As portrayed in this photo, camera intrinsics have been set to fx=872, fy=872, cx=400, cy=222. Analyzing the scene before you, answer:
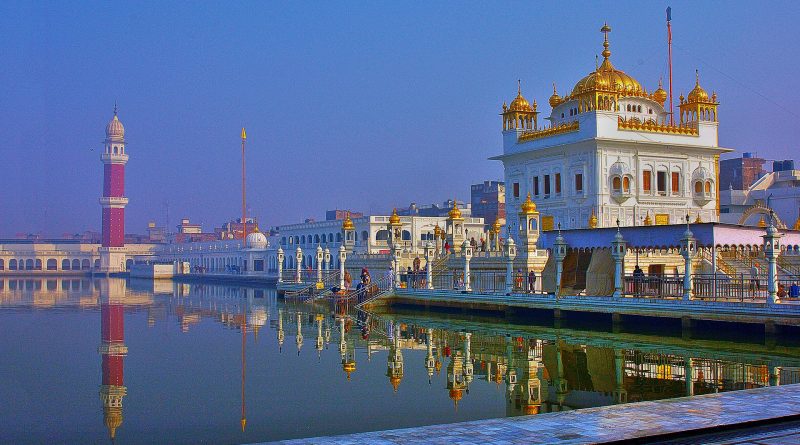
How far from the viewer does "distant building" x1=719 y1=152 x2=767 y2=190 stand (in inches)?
2483

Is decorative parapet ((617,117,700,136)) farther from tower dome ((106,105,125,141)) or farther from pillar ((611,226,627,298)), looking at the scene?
tower dome ((106,105,125,141))

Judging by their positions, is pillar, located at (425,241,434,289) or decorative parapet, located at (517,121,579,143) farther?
decorative parapet, located at (517,121,579,143)

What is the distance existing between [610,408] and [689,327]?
11.7 m

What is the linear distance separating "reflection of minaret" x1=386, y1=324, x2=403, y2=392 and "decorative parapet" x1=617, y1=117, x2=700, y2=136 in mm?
18200

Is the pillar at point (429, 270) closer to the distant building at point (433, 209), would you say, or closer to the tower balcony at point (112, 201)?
the distant building at point (433, 209)

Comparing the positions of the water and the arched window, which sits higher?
the arched window

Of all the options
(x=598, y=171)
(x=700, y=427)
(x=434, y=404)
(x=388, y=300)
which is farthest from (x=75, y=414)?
(x=598, y=171)

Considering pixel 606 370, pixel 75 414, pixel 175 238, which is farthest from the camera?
pixel 175 238

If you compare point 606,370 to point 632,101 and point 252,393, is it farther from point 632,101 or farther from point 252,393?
point 632,101

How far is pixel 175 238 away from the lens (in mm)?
139625

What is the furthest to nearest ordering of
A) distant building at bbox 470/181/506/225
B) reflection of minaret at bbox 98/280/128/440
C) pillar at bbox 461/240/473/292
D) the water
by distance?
distant building at bbox 470/181/506/225 < pillar at bbox 461/240/473/292 < reflection of minaret at bbox 98/280/128/440 < the water

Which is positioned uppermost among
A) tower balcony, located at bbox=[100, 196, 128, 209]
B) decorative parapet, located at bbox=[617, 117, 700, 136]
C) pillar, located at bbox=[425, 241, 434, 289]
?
tower balcony, located at bbox=[100, 196, 128, 209]

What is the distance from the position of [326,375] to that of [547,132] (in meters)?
24.5

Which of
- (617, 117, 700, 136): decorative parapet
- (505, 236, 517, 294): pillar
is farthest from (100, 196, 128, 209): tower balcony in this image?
(505, 236, 517, 294): pillar
